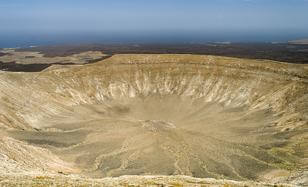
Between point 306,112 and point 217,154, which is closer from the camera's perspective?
point 217,154

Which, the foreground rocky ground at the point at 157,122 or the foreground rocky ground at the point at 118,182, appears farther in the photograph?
the foreground rocky ground at the point at 157,122

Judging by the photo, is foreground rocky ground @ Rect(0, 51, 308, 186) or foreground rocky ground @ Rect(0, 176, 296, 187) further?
foreground rocky ground @ Rect(0, 51, 308, 186)

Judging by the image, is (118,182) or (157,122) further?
(157,122)

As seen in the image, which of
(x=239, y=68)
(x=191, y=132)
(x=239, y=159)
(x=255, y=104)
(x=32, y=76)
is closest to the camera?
(x=239, y=159)

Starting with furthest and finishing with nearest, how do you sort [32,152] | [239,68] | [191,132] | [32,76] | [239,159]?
[239,68] < [32,76] < [191,132] < [239,159] < [32,152]

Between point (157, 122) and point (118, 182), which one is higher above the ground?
point (118, 182)

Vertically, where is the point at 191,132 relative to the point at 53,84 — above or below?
below

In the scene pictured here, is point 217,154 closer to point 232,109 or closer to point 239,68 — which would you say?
point 232,109

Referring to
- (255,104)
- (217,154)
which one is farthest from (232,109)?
(217,154)
